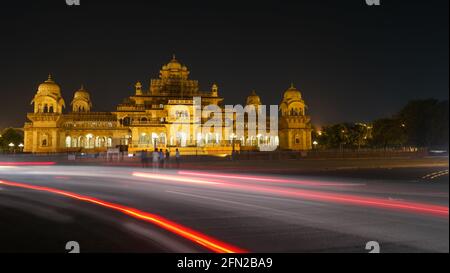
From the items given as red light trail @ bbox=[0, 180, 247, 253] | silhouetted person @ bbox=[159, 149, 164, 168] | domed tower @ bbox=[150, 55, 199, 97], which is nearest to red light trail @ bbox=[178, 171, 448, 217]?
red light trail @ bbox=[0, 180, 247, 253]

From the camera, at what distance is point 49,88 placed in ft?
254

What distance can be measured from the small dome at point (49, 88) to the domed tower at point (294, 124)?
4511 centimetres

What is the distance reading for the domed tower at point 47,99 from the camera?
7594cm

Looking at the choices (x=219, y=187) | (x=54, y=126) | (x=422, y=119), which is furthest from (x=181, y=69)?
(x=219, y=187)

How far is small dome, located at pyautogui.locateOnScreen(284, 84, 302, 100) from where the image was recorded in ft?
272

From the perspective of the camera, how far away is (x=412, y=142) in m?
75.1

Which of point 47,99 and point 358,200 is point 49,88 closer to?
point 47,99

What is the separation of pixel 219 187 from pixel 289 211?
257 inches

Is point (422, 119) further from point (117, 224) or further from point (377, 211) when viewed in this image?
point (117, 224)

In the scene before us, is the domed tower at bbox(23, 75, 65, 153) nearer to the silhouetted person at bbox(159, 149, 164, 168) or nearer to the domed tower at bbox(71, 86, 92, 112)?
A: the domed tower at bbox(71, 86, 92, 112)

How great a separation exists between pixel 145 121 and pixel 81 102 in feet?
71.1

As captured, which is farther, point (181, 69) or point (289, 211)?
point (181, 69)

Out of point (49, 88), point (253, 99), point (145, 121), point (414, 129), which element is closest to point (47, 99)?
point (49, 88)

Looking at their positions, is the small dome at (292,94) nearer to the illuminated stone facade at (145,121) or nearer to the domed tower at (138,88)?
the illuminated stone facade at (145,121)
